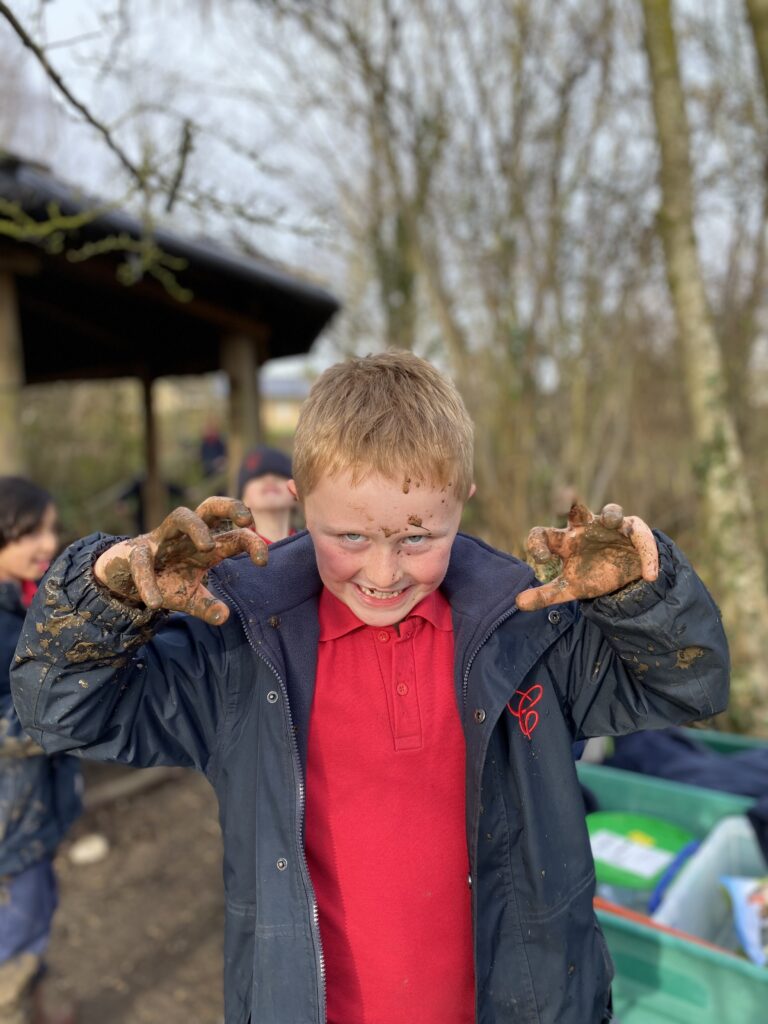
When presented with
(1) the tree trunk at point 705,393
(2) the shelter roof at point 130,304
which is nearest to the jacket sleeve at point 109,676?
(2) the shelter roof at point 130,304

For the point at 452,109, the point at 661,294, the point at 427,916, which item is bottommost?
the point at 427,916

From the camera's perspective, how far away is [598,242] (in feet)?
23.5

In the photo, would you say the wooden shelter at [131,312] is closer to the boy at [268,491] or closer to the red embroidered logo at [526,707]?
the boy at [268,491]

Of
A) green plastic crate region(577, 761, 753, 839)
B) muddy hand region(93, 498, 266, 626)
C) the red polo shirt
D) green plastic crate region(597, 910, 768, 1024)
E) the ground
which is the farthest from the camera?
green plastic crate region(577, 761, 753, 839)

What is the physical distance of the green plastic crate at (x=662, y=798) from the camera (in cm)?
323

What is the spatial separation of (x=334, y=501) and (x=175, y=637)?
402 millimetres

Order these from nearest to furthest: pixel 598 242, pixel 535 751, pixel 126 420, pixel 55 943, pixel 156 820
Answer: pixel 535 751 < pixel 55 943 < pixel 156 820 < pixel 598 242 < pixel 126 420

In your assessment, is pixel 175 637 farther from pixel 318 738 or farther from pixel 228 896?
pixel 228 896

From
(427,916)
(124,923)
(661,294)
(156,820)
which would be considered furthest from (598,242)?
(427,916)

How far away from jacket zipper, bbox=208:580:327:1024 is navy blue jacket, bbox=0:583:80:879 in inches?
48.9

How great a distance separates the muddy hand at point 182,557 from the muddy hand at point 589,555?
436mm

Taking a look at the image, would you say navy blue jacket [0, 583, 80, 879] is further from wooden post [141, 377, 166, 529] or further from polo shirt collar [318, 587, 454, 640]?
wooden post [141, 377, 166, 529]

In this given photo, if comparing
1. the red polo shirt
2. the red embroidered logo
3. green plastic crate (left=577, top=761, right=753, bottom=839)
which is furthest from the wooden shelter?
green plastic crate (left=577, top=761, right=753, bottom=839)

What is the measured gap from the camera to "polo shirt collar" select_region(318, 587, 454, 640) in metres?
1.51
